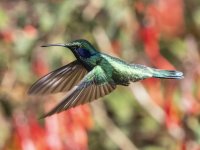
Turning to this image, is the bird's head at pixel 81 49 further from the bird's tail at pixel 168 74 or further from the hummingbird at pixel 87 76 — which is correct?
the bird's tail at pixel 168 74

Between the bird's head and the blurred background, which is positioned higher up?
the blurred background

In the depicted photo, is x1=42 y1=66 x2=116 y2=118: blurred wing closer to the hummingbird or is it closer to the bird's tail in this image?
the hummingbird

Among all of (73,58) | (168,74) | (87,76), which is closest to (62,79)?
(87,76)

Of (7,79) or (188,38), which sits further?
(188,38)

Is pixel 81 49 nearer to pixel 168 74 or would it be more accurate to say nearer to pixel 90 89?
pixel 90 89

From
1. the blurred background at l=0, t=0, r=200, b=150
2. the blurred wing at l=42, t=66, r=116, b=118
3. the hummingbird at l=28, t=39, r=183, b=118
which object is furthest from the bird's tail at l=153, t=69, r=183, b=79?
the blurred background at l=0, t=0, r=200, b=150

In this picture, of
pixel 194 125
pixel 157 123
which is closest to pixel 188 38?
pixel 157 123

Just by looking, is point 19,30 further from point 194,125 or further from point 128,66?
point 128,66
